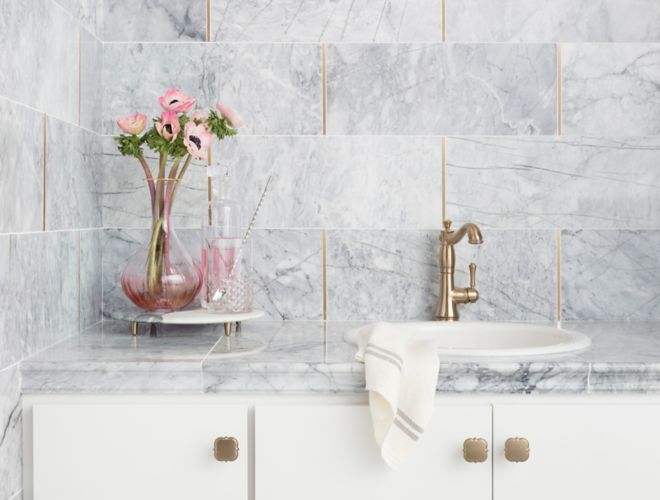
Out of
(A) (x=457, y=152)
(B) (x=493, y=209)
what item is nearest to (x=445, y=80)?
(A) (x=457, y=152)

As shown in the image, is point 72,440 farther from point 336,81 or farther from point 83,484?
point 336,81

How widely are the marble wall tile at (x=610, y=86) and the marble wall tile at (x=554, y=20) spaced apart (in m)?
0.03

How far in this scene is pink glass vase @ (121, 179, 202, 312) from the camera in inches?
64.1

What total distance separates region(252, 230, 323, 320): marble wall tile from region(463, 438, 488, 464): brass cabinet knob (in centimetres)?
66

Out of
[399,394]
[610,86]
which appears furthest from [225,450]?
[610,86]

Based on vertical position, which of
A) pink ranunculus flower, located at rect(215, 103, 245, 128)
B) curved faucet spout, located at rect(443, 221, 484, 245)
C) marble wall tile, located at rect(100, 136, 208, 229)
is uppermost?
pink ranunculus flower, located at rect(215, 103, 245, 128)

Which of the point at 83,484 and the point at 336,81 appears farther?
the point at 336,81

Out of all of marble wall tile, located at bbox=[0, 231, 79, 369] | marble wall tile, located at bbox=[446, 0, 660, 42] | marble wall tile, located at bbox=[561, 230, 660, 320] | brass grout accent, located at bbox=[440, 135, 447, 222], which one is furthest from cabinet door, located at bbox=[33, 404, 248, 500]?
marble wall tile, located at bbox=[446, 0, 660, 42]

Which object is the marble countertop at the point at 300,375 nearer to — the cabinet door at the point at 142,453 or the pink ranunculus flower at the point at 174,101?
the cabinet door at the point at 142,453

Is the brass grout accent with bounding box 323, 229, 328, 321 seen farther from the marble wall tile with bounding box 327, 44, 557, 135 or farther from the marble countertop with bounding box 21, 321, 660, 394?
the marble countertop with bounding box 21, 321, 660, 394

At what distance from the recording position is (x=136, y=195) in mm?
1893

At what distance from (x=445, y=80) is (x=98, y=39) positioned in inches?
32.6

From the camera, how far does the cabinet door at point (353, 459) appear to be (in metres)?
1.32

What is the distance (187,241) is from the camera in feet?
6.22
